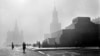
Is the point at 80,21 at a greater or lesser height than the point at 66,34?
greater

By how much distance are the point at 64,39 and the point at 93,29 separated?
20.8 meters

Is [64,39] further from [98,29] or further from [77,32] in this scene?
[98,29]

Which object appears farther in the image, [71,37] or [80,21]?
[80,21]

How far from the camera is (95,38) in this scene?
88.4m

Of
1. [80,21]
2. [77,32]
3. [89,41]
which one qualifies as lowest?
[89,41]

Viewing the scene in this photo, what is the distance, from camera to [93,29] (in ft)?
297

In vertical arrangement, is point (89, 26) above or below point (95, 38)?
above

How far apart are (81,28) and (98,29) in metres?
11.5

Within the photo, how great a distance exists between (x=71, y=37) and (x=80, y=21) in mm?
14286

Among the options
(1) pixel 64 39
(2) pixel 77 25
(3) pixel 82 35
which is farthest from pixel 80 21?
(1) pixel 64 39

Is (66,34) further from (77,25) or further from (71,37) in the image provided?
(77,25)

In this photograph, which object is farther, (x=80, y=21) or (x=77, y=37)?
(x=80, y=21)

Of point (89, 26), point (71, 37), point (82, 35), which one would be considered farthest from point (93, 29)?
point (71, 37)

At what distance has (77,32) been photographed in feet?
290
